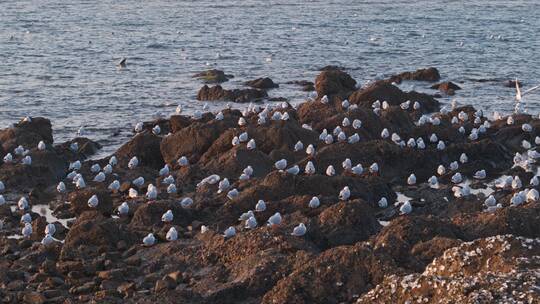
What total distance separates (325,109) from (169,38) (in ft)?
74.9

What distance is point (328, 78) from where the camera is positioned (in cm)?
3133

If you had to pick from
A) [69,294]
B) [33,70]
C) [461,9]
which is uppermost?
[69,294]

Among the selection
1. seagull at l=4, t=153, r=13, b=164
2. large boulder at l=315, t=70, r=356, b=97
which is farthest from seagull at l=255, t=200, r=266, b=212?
large boulder at l=315, t=70, r=356, b=97

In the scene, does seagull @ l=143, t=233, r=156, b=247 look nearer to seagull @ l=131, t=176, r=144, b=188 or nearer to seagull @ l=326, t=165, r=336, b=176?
seagull @ l=131, t=176, r=144, b=188

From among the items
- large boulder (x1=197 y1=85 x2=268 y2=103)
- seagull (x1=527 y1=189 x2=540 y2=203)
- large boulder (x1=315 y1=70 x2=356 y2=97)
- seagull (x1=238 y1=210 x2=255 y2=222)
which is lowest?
large boulder (x1=197 y1=85 x2=268 y2=103)

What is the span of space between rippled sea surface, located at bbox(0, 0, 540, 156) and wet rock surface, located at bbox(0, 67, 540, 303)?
15.4 ft

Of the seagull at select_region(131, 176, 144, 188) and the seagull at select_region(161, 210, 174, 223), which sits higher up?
the seagull at select_region(161, 210, 174, 223)

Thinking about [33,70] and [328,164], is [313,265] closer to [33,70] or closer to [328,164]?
[328,164]

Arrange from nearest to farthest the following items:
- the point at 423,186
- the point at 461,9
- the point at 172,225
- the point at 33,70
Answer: the point at 172,225 < the point at 423,186 < the point at 33,70 < the point at 461,9

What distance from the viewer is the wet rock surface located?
13.1 m

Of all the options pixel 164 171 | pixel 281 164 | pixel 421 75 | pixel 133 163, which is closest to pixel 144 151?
pixel 133 163

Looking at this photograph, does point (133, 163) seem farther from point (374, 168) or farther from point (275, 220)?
point (275, 220)

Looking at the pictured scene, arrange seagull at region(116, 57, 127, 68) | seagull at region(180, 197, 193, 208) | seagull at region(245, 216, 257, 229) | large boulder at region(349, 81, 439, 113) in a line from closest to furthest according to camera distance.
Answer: seagull at region(245, 216, 257, 229) → seagull at region(180, 197, 193, 208) → large boulder at region(349, 81, 439, 113) → seagull at region(116, 57, 127, 68)

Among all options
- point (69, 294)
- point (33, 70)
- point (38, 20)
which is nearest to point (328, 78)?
point (33, 70)
